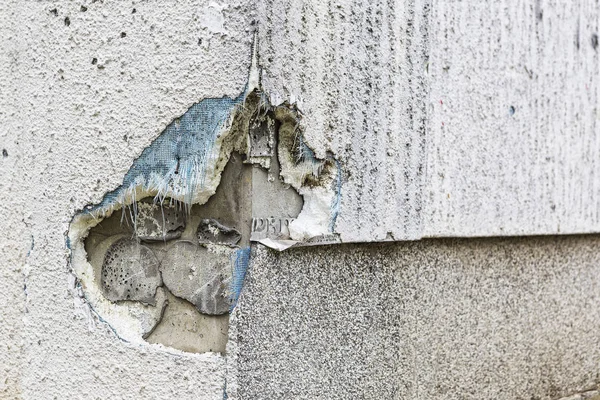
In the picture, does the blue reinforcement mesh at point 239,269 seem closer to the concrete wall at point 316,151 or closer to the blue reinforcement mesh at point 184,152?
the concrete wall at point 316,151

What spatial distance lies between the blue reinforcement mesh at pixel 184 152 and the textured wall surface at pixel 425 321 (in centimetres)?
27

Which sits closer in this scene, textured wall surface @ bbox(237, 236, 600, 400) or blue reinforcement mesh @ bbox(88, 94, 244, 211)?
blue reinforcement mesh @ bbox(88, 94, 244, 211)

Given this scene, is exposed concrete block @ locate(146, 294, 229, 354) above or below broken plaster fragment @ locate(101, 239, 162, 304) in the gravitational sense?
below

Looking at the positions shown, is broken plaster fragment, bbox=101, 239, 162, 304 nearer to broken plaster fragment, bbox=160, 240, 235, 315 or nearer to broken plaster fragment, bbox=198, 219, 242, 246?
broken plaster fragment, bbox=160, 240, 235, 315

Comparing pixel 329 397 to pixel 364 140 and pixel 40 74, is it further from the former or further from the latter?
pixel 40 74

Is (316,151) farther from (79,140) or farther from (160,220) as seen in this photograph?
Answer: (79,140)

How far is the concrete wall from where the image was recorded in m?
1.66

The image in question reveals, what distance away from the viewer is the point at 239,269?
169 centimetres

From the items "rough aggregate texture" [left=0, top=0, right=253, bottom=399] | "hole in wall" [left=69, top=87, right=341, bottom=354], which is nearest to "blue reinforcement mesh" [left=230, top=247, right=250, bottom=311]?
"hole in wall" [left=69, top=87, right=341, bottom=354]

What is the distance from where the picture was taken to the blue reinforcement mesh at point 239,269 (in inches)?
66.0

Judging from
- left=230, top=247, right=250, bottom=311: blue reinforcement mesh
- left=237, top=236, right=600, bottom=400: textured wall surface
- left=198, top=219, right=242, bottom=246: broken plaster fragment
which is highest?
left=198, top=219, right=242, bottom=246: broken plaster fragment

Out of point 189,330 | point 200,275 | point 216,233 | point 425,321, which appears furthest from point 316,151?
point 425,321

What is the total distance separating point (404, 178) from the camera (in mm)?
2033

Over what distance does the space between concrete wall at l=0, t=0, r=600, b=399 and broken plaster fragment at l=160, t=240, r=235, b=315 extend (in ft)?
0.25
